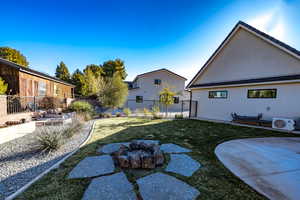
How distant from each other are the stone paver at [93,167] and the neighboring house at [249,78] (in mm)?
9281

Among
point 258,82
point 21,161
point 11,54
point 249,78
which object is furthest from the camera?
point 11,54

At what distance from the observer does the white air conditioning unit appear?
6426 millimetres

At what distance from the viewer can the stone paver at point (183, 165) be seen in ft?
8.66

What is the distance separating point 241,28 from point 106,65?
25.7 metres

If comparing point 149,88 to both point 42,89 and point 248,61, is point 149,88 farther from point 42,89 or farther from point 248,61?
point 248,61

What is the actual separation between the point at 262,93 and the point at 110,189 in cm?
977

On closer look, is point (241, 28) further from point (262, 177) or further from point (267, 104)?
point (262, 177)

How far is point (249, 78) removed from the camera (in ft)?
27.5

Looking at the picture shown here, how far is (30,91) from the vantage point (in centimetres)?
997

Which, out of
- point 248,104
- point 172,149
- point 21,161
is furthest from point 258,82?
point 21,161

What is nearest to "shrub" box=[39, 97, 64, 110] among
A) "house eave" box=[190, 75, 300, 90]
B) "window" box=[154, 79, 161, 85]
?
"house eave" box=[190, 75, 300, 90]

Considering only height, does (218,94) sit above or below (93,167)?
above

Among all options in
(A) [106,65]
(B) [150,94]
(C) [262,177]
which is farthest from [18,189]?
(A) [106,65]

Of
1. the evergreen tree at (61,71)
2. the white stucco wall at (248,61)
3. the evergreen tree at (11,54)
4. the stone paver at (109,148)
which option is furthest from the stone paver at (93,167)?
the evergreen tree at (61,71)
